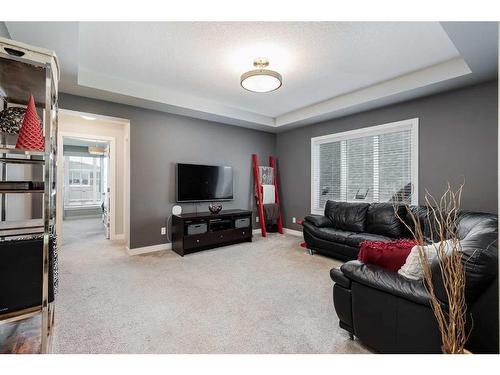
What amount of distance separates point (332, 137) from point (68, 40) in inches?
164

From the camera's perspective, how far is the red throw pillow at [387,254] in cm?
164

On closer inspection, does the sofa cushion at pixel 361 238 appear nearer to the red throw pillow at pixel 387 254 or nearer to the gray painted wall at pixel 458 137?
the gray painted wall at pixel 458 137

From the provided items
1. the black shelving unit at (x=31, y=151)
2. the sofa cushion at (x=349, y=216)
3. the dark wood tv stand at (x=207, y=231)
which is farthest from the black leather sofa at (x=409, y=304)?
the dark wood tv stand at (x=207, y=231)

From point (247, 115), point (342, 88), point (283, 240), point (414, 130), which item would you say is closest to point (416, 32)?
point (342, 88)

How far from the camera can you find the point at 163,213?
4219 millimetres

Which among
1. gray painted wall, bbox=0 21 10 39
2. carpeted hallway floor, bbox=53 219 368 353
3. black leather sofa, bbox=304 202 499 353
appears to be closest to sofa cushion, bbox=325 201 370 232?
carpeted hallway floor, bbox=53 219 368 353

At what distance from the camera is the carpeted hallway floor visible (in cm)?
174

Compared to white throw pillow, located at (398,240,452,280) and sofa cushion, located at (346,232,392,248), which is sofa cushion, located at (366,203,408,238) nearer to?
sofa cushion, located at (346,232,392,248)

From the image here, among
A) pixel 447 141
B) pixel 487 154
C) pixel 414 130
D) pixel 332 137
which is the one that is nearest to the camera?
pixel 487 154

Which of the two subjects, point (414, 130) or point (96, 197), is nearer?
point (414, 130)

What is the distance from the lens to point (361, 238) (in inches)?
130

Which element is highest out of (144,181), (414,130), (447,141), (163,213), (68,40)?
(68,40)

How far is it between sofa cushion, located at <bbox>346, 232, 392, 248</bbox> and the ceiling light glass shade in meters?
A: 2.29
